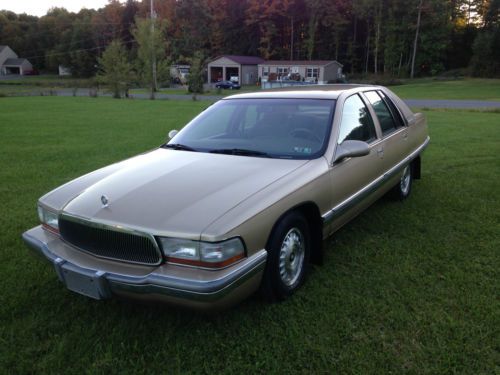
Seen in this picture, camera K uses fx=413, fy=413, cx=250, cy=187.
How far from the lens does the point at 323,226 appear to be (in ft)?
11.0

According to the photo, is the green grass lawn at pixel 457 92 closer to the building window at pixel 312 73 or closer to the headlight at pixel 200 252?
the building window at pixel 312 73

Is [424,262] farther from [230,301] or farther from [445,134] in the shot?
[445,134]

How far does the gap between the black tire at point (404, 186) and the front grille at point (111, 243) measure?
3715 millimetres

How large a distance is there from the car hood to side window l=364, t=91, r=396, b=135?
175 cm

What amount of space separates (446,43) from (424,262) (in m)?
63.3

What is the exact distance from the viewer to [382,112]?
480 cm

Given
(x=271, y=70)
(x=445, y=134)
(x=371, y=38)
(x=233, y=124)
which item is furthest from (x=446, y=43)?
(x=233, y=124)

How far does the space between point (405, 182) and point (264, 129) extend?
8.60 ft

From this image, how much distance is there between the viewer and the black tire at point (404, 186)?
531cm

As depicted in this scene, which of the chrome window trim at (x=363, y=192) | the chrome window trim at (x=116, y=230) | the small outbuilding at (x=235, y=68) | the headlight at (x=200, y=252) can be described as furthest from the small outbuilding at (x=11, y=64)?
the headlight at (x=200, y=252)

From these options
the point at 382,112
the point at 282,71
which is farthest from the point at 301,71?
the point at 382,112

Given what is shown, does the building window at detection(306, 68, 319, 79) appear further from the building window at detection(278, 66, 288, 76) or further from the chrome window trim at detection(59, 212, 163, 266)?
the chrome window trim at detection(59, 212, 163, 266)

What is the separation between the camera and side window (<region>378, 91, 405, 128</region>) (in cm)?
509

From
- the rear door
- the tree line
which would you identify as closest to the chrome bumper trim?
the rear door
